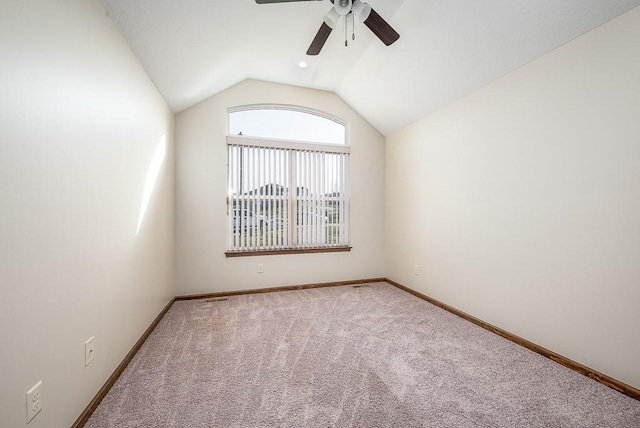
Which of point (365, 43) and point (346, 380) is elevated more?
point (365, 43)

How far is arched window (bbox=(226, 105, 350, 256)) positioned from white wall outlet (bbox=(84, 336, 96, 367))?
6.31ft

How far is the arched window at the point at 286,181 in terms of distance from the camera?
11.2 feet

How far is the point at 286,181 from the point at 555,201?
2.82 meters

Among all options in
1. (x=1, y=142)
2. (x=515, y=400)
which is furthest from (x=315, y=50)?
(x=515, y=400)

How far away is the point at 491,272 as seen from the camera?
2383mm

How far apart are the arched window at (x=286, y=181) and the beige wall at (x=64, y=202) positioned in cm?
146

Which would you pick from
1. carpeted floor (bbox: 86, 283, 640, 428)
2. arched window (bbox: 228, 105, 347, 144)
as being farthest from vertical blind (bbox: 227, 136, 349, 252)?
carpeted floor (bbox: 86, 283, 640, 428)

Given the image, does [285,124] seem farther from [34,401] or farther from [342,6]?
[34,401]

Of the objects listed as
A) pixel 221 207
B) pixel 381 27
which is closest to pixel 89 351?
pixel 221 207

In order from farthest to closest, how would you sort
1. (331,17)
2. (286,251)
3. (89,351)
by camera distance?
(286,251)
(331,17)
(89,351)

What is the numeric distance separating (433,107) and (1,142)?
3405mm

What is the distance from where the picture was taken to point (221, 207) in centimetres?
332

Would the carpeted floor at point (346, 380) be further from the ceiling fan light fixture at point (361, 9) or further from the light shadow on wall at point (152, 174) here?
the ceiling fan light fixture at point (361, 9)

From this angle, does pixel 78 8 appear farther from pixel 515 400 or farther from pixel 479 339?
pixel 479 339
